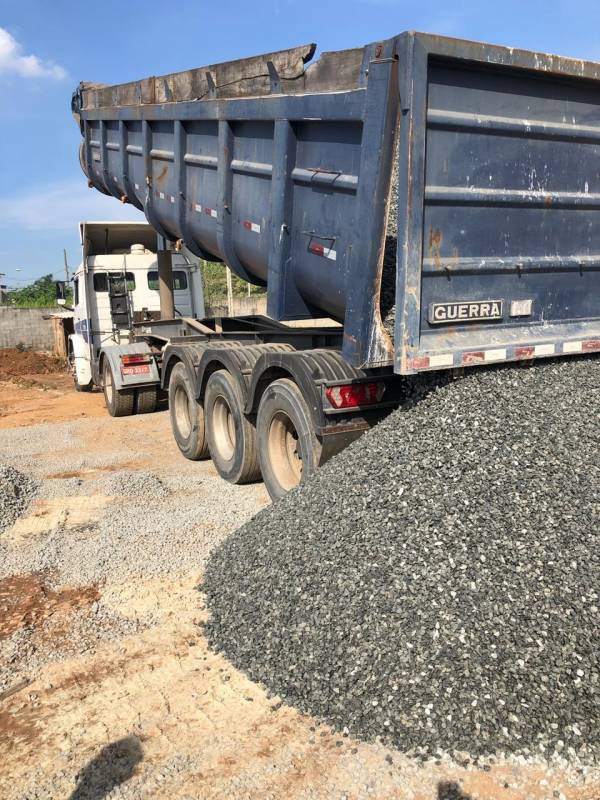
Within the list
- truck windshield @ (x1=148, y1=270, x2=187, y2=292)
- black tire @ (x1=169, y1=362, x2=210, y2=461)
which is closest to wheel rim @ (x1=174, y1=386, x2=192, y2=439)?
black tire @ (x1=169, y1=362, x2=210, y2=461)

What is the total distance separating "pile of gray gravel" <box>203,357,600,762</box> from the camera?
111 inches

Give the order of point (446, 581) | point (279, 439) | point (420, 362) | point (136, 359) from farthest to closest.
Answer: point (136, 359) < point (279, 439) < point (420, 362) < point (446, 581)

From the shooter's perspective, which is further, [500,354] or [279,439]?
[279,439]

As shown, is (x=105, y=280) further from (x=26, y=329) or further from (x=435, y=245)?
(x=26, y=329)

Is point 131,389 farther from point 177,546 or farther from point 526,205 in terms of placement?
point 526,205

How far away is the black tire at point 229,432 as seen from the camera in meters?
5.97

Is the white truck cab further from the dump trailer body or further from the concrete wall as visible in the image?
the concrete wall

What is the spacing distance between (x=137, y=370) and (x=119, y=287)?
2074 mm

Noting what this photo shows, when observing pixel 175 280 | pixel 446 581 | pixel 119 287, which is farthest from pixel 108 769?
pixel 119 287

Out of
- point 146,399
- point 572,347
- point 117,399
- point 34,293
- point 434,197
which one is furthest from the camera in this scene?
point 34,293

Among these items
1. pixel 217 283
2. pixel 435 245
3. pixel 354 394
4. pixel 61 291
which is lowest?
pixel 354 394

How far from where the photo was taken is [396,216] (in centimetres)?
403

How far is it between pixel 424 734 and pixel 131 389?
301 inches

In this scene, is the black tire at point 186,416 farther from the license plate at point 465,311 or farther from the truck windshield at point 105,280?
the truck windshield at point 105,280
